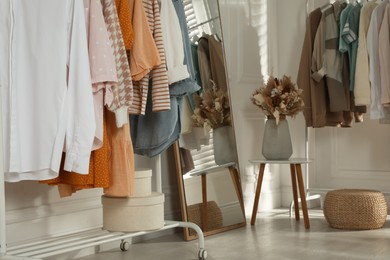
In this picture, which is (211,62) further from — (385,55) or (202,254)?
(202,254)

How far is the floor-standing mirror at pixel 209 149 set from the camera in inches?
154

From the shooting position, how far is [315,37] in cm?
484

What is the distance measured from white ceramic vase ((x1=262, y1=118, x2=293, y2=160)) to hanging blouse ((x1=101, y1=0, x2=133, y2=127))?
5.92ft

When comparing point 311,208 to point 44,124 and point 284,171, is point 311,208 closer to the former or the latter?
point 284,171

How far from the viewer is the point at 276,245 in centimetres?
359

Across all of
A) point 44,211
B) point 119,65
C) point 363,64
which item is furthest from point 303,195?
point 119,65

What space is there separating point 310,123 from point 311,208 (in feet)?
2.47

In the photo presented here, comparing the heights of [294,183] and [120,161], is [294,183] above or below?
below

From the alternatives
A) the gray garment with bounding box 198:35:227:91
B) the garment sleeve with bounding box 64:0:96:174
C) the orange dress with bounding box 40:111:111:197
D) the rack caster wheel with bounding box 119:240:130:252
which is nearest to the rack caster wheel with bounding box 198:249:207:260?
the rack caster wheel with bounding box 119:240:130:252

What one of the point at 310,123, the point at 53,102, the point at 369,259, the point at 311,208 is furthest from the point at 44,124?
the point at 311,208

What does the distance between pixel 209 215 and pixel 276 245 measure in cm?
55

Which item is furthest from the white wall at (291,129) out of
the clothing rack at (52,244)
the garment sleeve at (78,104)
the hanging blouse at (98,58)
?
the garment sleeve at (78,104)

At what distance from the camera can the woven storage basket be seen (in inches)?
153

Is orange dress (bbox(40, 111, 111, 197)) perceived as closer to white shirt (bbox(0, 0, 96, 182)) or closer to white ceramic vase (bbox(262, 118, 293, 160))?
white shirt (bbox(0, 0, 96, 182))
